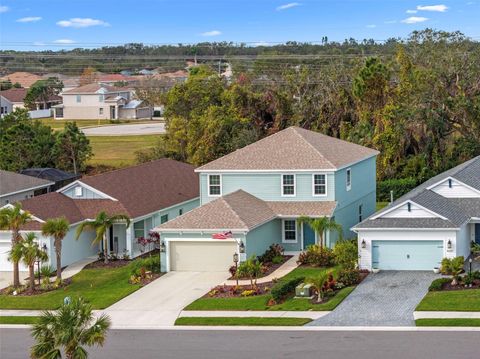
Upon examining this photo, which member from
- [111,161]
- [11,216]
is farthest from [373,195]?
[111,161]

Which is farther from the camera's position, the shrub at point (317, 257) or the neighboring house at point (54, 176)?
the neighboring house at point (54, 176)

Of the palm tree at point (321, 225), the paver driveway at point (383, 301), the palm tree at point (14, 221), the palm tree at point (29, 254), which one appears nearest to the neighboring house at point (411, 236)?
the paver driveway at point (383, 301)

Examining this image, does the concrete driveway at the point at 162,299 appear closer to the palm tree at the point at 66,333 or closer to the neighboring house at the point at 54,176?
the palm tree at the point at 66,333

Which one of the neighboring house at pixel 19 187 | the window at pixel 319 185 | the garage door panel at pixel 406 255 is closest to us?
the garage door panel at pixel 406 255

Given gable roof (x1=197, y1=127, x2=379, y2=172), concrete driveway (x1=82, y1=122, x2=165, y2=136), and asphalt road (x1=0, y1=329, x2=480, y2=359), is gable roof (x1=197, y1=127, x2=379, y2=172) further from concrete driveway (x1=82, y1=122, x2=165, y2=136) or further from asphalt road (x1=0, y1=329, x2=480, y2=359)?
concrete driveway (x1=82, y1=122, x2=165, y2=136)

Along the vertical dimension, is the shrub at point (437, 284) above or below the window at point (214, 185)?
below

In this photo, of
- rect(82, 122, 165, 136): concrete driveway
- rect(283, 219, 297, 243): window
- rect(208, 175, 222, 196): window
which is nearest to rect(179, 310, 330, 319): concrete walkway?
rect(283, 219, 297, 243): window

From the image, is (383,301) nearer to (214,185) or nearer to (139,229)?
(214,185)
